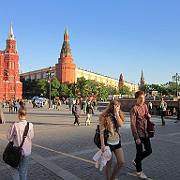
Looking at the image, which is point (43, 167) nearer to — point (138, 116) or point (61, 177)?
point (61, 177)

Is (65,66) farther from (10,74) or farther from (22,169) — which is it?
(22,169)

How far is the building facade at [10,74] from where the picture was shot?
11553 cm

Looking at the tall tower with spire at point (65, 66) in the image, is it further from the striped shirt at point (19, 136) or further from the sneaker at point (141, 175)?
the striped shirt at point (19, 136)

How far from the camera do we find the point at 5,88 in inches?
4532

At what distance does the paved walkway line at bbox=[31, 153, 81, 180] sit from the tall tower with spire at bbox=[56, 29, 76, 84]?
5315 inches

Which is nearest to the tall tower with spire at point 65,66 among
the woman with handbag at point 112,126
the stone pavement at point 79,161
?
the stone pavement at point 79,161

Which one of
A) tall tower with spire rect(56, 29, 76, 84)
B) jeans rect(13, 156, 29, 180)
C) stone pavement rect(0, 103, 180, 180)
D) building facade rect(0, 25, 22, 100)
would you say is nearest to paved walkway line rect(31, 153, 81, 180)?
stone pavement rect(0, 103, 180, 180)

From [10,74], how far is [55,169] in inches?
4485

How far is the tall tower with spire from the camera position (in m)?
146

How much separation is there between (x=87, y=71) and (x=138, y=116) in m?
179

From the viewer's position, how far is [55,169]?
790 cm

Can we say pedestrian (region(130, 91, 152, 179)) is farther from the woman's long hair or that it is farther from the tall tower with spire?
the tall tower with spire

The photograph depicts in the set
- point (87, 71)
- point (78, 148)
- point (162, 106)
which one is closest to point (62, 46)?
point (87, 71)

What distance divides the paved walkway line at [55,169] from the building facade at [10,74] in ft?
352
